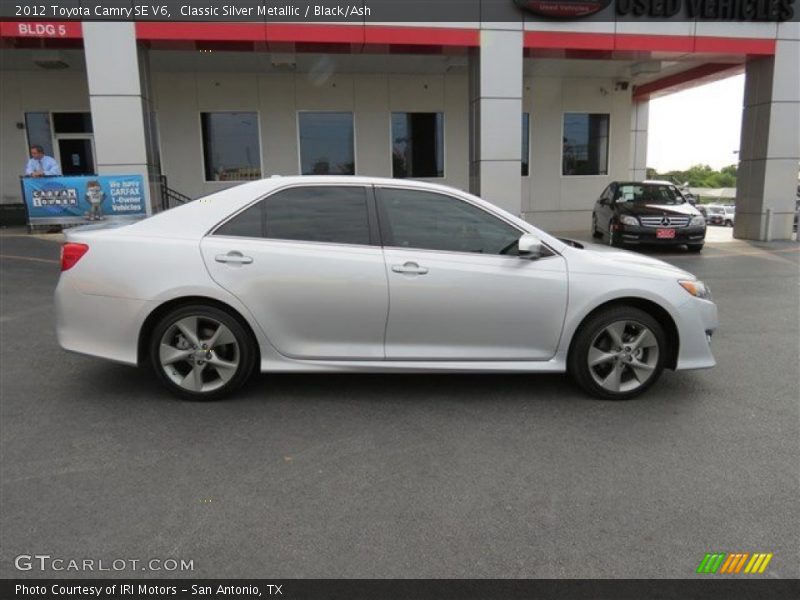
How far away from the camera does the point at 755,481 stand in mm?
3441

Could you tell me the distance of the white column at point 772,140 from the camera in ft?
47.2

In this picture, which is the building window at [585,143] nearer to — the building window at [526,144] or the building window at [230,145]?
the building window at [526,144]

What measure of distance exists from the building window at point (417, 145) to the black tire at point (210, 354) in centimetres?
1418

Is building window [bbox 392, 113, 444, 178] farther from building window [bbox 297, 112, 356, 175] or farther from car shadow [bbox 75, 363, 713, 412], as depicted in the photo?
car shadow [bbox 75, 363, 713, 412]

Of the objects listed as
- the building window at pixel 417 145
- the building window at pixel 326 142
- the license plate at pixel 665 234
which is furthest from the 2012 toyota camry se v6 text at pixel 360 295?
the building window at pixel 417 145

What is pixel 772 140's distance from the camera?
1476 centimetres

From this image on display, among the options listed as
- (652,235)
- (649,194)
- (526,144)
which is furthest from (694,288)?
(526,144)

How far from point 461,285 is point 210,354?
6.17 feet

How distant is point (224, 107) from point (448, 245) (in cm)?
1440

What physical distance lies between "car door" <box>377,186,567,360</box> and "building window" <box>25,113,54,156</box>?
15.9 m

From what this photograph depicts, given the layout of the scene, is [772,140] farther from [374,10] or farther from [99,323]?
[99,323]

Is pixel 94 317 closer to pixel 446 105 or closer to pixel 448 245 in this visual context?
pixel 448 245

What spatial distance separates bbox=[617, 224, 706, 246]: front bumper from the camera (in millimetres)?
13227

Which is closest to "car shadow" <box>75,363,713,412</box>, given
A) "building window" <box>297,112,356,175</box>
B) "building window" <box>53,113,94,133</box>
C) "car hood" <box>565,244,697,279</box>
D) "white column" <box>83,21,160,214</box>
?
"car hood" <box>565,244,697,279</box>
